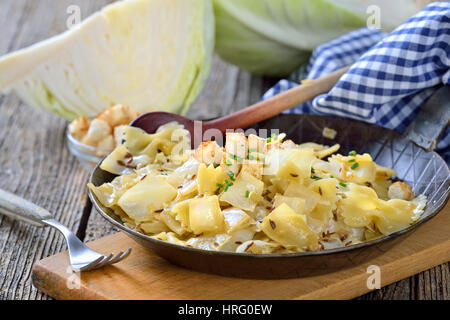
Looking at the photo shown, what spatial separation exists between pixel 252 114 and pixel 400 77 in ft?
2.13

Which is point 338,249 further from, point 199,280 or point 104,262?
point 104,262

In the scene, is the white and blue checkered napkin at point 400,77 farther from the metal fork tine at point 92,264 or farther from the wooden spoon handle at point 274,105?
the metal fork tine at point 92,264

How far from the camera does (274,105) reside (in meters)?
2.59

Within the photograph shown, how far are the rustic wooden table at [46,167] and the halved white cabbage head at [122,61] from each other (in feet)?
0.65

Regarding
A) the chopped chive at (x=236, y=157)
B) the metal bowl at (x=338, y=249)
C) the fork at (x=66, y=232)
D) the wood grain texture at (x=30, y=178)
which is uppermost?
the chopped chive at (x=236, y=157)

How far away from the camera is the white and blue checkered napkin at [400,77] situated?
2422 mm

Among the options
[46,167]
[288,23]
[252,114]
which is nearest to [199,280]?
[252,114]

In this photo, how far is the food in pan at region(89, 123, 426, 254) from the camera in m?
1.76

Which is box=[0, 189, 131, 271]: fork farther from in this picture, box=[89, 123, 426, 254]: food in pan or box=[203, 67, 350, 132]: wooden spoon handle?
box=[203, 67, 350, 132]: wooden spoon handle

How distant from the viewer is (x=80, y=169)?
113 inches

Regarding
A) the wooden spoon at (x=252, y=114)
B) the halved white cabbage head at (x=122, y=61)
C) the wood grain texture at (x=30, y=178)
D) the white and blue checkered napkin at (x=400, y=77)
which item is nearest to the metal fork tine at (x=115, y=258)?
the wood grain texture at (x=30, y=178)

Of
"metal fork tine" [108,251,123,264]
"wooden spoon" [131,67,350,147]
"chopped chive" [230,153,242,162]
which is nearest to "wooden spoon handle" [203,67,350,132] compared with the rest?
"wooden spoon" [131,67,350,147]
